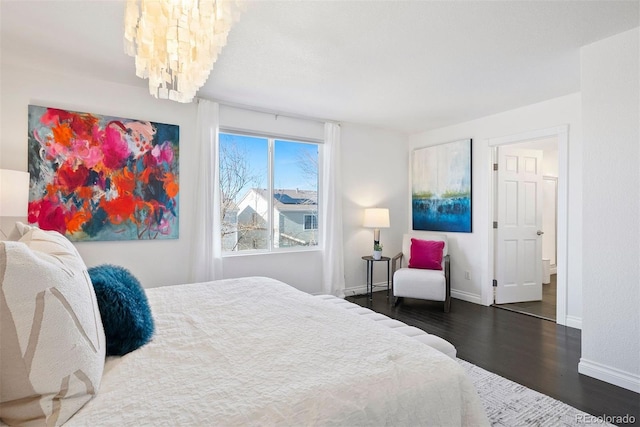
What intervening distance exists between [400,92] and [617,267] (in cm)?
242

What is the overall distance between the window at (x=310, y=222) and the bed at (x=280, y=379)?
2.99 m

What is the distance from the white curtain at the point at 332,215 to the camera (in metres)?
4.56

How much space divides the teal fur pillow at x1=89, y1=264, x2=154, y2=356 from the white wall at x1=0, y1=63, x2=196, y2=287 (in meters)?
2.15

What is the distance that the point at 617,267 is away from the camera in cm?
230

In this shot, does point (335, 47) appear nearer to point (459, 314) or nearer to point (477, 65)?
point (477, 65)

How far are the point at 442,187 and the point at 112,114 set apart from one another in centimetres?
430

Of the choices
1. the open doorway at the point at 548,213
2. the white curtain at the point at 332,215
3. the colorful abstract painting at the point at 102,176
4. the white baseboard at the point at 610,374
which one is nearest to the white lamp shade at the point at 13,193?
the colorful abstract painting at the point at 102,176

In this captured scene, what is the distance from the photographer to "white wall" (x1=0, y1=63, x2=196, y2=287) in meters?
2.88

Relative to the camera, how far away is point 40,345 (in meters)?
0.85

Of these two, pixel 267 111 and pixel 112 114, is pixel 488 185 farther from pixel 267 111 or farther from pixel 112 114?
pixel 112 114

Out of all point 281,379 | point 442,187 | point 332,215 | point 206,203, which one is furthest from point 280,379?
point 442,187

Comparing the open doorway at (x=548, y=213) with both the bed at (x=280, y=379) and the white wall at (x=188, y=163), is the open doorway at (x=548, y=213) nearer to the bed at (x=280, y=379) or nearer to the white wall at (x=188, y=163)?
the white wall at (x=188, y=163)

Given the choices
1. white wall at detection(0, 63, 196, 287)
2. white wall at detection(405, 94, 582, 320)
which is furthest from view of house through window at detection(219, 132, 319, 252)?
white wall at detection(405, 94, 582, 320)

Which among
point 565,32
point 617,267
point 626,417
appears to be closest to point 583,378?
point 626,417
